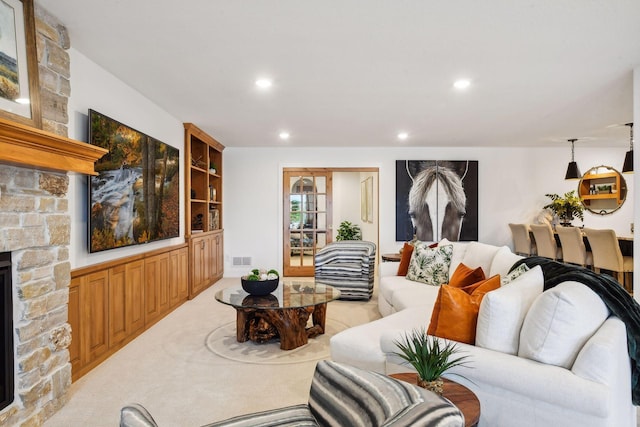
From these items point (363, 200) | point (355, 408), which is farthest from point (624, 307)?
point (363, 200)

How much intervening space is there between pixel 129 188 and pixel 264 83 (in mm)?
1512

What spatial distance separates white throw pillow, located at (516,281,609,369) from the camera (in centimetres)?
166

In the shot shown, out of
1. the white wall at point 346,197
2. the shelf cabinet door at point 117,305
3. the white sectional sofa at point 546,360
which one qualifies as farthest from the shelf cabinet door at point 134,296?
the white wall at point 346,197

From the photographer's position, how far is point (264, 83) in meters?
3.33

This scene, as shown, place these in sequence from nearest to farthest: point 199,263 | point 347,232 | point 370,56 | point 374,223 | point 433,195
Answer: point 370,56 < point 199,263 < point 433,195 < point 374,223 < point 347,232

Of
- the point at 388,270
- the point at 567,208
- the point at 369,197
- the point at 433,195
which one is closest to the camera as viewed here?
the point at 388,270

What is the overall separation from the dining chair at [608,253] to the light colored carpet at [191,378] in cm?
371

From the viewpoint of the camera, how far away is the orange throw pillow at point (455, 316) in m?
1.94

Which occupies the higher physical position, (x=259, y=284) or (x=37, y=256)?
(x=37, y=256)

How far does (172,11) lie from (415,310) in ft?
8.49

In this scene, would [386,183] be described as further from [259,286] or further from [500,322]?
[500,322]

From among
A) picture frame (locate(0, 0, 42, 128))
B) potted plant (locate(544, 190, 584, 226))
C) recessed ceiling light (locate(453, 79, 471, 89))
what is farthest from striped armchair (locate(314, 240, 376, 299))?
potted plant (locate(544, 190, 584, 226))

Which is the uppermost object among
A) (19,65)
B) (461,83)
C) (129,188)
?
(461,83)

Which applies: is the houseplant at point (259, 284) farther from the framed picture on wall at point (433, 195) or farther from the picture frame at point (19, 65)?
the framed picture on wall at point (433, 195)
